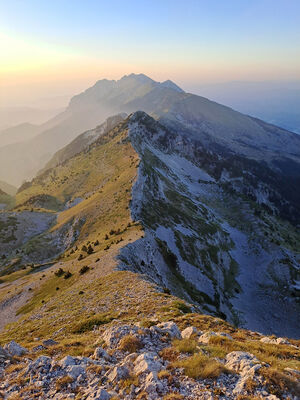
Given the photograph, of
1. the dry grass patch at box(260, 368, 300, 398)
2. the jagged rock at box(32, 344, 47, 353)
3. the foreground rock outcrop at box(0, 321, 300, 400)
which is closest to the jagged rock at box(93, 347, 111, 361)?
the foreground rock outcrop at box(0, 321, 300, 400)

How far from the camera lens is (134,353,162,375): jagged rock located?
45.4ft

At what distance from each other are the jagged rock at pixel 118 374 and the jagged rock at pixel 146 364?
569mm

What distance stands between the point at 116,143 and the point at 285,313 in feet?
438

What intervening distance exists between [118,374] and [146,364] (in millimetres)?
1618

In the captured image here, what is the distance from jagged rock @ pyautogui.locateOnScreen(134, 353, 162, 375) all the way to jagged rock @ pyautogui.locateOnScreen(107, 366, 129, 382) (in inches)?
22.4

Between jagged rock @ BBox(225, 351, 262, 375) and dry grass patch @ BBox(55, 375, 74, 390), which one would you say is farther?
dry grass patch @ BBox(55, 375, 74, 390)

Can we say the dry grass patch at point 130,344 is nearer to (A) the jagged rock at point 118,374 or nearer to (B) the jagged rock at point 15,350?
(A) the jagged rock at point 118,374


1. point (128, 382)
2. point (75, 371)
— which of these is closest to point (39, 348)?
point (75, 371)

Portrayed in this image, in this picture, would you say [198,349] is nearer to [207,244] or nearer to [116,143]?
[207,244]

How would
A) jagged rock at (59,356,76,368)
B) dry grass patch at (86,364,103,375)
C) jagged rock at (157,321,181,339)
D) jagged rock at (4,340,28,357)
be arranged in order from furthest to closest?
1. jagged rock at (157,321,181,339)
2. jagged rock at (4,340,28,357)
3. jagged rock at (59,356,76,368)
4. dry grass patch at (86,364,103,375)

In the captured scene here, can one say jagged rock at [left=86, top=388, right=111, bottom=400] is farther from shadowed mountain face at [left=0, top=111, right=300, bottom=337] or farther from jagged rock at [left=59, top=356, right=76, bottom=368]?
shadowed mountain face at [left=0, top=111, right=300, bottom=337]

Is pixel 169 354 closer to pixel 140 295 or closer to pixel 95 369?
pixel 95 369

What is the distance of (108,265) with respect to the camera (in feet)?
154

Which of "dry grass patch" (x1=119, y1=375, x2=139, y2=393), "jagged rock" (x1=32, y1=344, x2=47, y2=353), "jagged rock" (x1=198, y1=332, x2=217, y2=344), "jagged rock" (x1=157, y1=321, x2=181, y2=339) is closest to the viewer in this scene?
"dry grass patch" (x1=119, y1=375, x2=139, y2=393)
